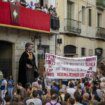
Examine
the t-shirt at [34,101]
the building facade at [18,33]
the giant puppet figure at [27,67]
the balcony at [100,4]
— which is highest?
the balcony at [100,4]

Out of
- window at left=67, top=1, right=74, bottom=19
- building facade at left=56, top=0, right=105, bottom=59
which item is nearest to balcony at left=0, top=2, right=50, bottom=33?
building facade at left=56, top=0, right=105, bottom=59

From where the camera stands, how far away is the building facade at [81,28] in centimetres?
2989

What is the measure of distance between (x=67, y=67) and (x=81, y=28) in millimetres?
14844

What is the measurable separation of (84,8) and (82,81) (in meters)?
15.5

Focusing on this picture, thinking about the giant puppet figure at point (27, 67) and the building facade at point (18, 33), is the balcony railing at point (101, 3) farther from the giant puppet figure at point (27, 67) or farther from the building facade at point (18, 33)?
the giant puppet figure at point (27, 67)

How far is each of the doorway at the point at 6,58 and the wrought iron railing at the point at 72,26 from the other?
6329 mm

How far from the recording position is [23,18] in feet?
75.8

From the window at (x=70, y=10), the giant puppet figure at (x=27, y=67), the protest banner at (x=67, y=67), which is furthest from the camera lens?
the window at (x=70, y=10)

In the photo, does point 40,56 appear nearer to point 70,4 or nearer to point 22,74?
point 22,74

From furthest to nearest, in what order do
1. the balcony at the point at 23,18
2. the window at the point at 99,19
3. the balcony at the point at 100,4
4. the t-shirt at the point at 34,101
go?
the window at the point at 99,19
the balcony at the point at 100,4
the balcony at the point at 23,18
the t-shirt at the point at 34,101

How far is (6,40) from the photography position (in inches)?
909

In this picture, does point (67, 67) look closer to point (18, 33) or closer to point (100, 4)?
point (18, 33)

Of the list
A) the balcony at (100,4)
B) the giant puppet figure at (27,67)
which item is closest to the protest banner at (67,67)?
the giant puppet figure at (27,67)

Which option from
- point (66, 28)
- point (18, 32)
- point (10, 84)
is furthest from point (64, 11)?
point (10, 84)
